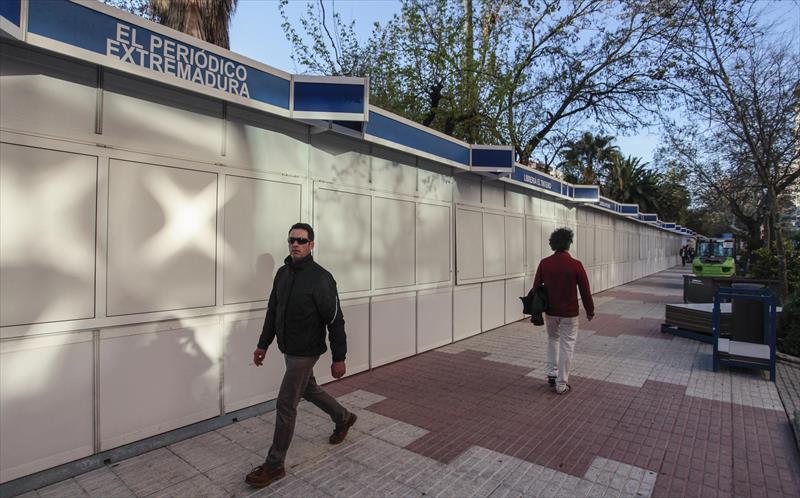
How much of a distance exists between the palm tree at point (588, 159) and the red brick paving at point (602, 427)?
32.3 meters

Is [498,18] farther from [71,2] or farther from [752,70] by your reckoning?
[71,2]

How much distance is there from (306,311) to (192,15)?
30.8ft

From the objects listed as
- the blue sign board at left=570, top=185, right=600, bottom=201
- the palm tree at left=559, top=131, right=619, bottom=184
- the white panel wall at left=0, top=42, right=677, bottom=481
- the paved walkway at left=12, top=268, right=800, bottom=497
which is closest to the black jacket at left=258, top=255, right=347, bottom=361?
the paved walkway at left=12, top=268, right=800, bottom=497

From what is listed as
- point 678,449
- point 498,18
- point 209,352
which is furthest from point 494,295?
point 498,18

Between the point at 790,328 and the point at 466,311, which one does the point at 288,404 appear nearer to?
the point at 466,311

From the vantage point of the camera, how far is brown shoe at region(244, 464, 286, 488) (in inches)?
121

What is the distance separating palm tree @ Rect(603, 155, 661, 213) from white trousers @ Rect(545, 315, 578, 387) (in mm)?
45932

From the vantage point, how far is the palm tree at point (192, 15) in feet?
31.7

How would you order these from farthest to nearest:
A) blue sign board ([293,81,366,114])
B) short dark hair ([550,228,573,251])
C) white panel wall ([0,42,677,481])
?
1. short dark hair ([550,228,573,251])
2. blue sign board ([293,81,366,114])
3. white panel wall ([0,42,677,481])

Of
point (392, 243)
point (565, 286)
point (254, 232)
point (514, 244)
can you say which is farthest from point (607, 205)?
point (254, 232)

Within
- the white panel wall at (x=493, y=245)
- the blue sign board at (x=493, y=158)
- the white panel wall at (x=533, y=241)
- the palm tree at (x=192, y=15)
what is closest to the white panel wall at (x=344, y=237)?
the blue sign board at (x=493, y=158)

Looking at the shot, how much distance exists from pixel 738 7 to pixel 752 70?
1.45 metres

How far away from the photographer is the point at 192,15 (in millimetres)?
9773

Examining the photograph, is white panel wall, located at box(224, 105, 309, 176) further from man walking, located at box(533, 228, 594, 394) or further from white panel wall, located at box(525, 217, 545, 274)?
white panel wall, located at box(525, 217, 545, 274)
